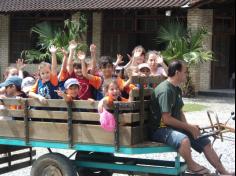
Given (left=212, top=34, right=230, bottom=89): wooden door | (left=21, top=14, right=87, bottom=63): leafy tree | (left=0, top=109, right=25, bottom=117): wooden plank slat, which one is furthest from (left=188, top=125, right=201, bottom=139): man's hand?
(left=212, top=34, right=230, bottom=89): wooden door

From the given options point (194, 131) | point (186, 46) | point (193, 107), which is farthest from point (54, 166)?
point (186, 46)

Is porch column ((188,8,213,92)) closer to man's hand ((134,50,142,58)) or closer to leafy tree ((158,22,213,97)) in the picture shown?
leafy tree ((158,22,213,97))

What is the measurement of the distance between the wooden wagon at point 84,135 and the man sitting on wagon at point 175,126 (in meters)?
0.11

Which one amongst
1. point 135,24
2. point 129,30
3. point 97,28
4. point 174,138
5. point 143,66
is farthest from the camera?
point 97,28

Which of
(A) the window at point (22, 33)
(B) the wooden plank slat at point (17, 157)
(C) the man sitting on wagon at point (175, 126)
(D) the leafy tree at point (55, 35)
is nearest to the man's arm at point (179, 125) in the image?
(C) the man sitting on wagon at point (175, 126)

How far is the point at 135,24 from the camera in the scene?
21.1 metres

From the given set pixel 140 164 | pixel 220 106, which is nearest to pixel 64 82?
pixel 140 164

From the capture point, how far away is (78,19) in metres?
21.1

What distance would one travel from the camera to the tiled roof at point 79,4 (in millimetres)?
18875

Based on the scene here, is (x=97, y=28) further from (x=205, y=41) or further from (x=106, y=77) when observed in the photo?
(x=106, y=77)

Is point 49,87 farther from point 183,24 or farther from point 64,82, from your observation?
point 183,24

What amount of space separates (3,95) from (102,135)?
160 centimetres

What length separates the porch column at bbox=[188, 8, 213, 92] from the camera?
1910 centimetres

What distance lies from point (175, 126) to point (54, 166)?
1415 millimetres
